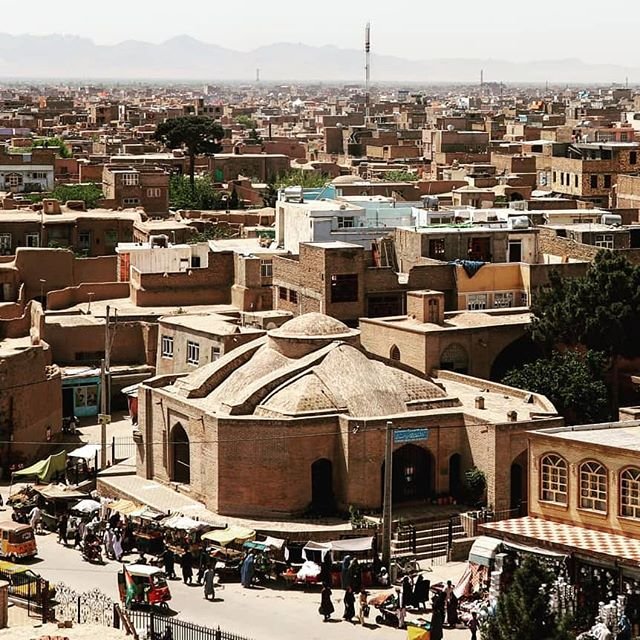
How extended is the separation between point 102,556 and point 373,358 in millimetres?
8248

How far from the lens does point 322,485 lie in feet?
112

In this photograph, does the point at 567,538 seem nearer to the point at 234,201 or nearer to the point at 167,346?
the point at 167,346

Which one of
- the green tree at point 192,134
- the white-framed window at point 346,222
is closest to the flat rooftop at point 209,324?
the white-framed window at point 346,222

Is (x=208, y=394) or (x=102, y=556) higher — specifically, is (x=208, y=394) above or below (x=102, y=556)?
above

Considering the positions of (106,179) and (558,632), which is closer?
(558,632)

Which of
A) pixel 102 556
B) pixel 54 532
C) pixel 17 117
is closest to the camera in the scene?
pixel 102 556

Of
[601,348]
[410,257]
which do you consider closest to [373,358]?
[601,348]

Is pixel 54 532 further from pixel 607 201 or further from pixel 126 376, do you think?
Answer: pixel 607 201

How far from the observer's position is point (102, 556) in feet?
105

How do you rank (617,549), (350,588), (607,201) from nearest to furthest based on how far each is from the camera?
(617,549) → (350,588) → (607,201)

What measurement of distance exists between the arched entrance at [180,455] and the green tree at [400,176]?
1822 inches

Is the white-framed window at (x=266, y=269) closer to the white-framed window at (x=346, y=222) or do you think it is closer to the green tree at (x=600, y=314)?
the white-framed window at (x=346, y=222)

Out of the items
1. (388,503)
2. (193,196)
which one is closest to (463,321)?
(388,503)

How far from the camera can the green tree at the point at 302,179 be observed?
265ft
